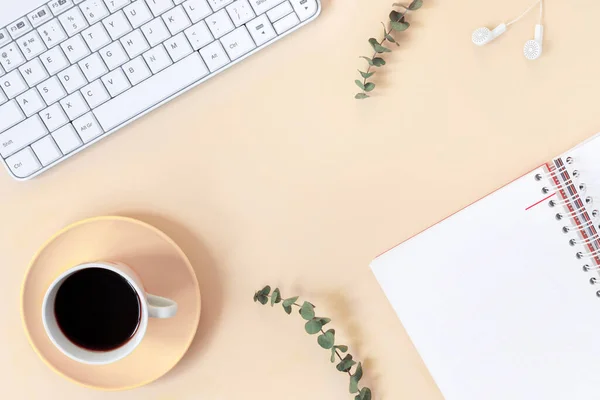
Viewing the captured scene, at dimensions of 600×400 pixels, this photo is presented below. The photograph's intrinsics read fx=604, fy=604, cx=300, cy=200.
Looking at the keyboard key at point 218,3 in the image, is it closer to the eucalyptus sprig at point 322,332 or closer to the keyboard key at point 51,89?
the keyboard key at point 51,89

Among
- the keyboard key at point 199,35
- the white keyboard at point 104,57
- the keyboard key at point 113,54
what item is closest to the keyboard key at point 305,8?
the white keyboard at point 104,57

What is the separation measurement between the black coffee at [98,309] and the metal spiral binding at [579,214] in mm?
512

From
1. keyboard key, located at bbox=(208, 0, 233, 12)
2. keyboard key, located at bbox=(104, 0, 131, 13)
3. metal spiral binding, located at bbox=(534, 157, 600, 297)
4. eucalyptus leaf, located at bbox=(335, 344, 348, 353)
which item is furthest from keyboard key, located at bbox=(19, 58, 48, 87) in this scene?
metal spiral binding, located at bbox=(534, 157, 600, 297)

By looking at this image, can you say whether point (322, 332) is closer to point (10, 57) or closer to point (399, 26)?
point (399, 26)

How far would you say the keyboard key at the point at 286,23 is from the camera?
2.33ft

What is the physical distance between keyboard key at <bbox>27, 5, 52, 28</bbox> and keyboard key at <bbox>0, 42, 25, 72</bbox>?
0.03 meters

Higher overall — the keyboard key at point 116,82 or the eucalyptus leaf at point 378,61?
the keyboard key at point 116,82

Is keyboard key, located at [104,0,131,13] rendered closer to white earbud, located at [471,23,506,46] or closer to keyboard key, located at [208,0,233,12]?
keyboard key, located at [208,0,233,12]

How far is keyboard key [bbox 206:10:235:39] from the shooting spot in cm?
70

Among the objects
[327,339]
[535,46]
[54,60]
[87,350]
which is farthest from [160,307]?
[535,46]

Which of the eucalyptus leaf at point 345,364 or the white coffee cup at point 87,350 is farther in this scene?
the eucalyptus leaf at point 345,364

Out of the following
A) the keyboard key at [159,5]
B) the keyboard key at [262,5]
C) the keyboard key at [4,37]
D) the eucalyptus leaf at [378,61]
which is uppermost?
the keyboard key at [4,37]

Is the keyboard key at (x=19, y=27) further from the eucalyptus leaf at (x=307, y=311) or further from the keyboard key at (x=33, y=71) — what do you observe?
the eucalyptus leaf at (x=307, y=311)

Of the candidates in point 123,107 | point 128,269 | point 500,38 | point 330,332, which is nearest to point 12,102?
point 123,107
